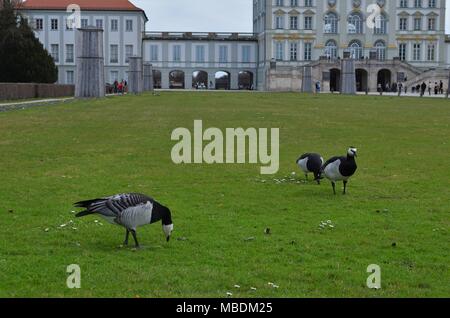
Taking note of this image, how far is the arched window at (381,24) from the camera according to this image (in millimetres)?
86375

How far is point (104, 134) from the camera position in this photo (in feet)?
62.4

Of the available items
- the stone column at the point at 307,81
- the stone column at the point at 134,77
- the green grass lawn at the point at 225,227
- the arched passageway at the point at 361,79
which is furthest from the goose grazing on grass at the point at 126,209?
the arched passageway at the point at 361,79

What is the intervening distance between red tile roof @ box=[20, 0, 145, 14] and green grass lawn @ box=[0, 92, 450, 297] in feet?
248

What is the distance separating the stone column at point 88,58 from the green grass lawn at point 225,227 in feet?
83.4

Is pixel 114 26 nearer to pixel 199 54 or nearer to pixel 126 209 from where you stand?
pixel 199 54

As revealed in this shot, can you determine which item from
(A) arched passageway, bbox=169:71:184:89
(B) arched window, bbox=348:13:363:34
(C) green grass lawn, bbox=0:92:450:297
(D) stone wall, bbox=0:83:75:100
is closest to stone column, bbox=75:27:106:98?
(D) stone wall, bbox=0:83:75:100

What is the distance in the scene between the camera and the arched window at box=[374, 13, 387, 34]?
86375 mm

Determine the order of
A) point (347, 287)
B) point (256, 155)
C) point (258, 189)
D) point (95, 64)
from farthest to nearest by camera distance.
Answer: point (95, 64)
point (256, 155)
point (258, 189)
point (347, 287)

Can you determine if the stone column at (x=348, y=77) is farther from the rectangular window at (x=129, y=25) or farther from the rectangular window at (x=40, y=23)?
the rectangular window at (x=40, y=23)

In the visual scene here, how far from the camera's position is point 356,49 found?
87.6 meters

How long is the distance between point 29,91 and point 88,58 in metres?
3.80

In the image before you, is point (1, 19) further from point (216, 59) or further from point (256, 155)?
point (216, 59)
